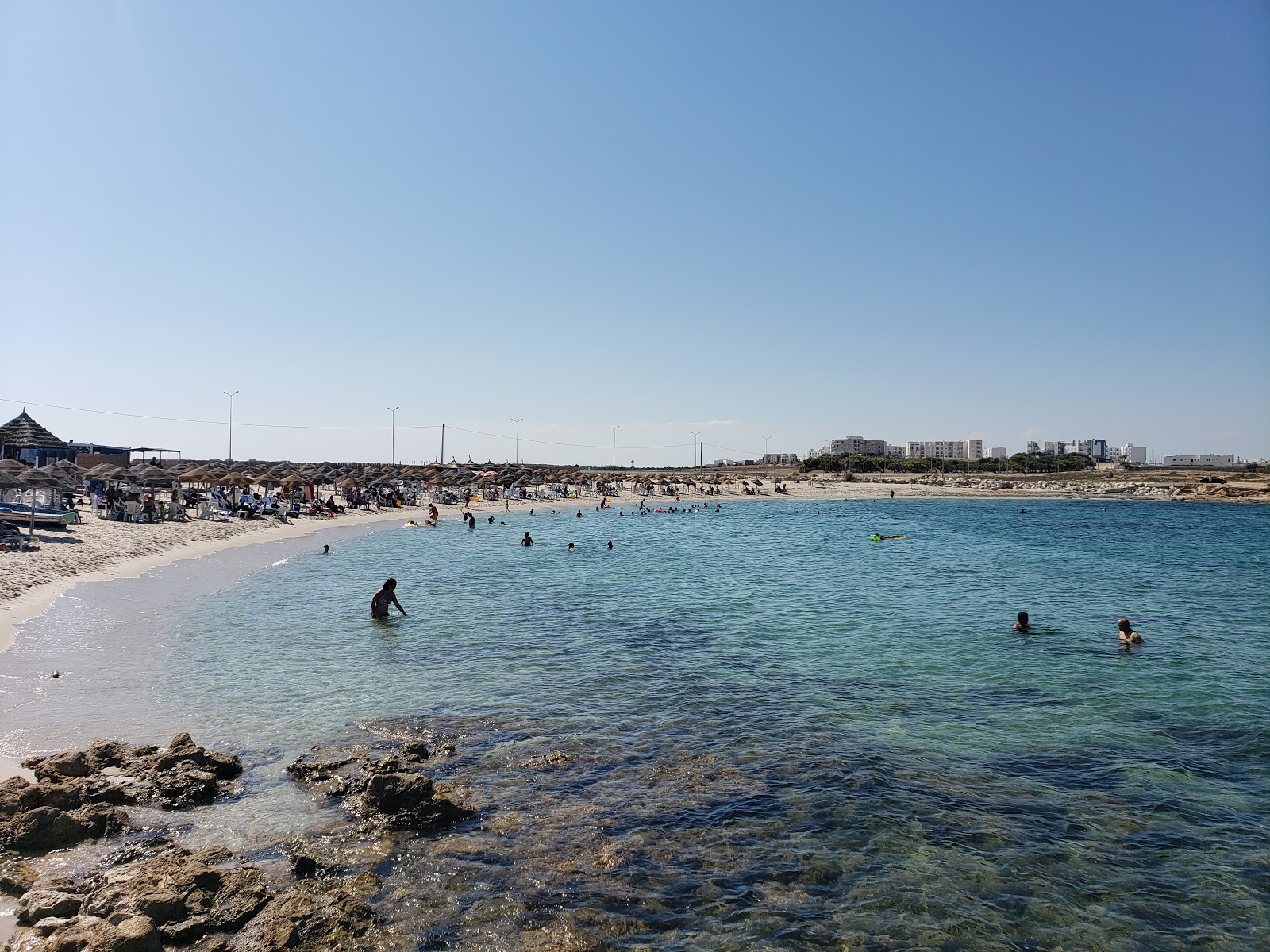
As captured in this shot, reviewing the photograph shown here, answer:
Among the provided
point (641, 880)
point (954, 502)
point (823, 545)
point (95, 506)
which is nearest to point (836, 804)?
point (641, 880)

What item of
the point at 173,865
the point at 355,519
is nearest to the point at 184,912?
the point at 173,865

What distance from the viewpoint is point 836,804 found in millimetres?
8109

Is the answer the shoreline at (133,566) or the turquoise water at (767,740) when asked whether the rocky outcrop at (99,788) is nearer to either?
the turquoise water at (767,740)

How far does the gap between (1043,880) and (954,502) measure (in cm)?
9438

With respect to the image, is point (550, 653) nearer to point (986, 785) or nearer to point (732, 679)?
point (732, 679)

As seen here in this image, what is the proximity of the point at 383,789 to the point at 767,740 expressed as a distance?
208 inches

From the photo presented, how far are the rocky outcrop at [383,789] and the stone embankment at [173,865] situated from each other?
1 centimetres

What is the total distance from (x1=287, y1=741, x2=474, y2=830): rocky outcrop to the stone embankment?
0.01 m

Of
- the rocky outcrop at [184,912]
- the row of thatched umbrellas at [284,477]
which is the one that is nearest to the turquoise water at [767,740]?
the rocky outcrop at [184,912]

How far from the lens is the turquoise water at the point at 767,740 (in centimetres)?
617

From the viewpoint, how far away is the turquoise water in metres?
6.17

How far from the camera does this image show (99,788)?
7.48 metres

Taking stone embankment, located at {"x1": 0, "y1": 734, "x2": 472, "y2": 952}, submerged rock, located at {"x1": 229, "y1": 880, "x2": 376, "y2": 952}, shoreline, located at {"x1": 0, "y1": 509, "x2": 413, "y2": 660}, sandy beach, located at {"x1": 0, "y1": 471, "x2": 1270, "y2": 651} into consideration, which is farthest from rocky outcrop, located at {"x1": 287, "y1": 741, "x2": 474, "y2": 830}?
sandy beach, located at {"x1": 0, "y1": 471, "x2": 1270, "y2": 651}

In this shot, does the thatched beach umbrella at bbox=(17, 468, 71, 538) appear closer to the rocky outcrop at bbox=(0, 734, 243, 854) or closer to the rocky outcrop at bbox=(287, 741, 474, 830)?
the rocky outcrop at bbox=(0, 734, 243, 854)
